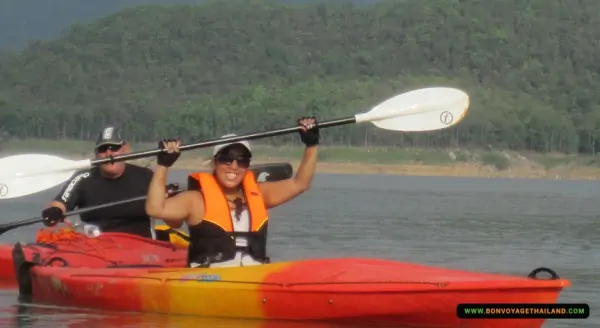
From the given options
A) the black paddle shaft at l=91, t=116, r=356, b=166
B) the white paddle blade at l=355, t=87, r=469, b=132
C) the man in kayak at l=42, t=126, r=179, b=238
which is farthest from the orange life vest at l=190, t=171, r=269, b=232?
the man in kayak at l=42, t=126, r=179, b=238

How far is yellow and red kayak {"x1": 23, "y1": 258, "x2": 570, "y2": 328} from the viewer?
12195mm

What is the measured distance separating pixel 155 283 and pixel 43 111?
158546 millimetres

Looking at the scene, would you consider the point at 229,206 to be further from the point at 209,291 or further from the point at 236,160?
the point at 209,291

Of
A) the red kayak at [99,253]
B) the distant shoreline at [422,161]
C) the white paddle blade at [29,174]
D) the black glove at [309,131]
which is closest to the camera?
the black glove at [309,131]

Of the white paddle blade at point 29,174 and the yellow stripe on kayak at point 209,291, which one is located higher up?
the white paddle blade at point 29,174

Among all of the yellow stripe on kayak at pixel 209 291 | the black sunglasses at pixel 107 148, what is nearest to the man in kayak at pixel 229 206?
the yellow stripe on kayak at pixel 209 291

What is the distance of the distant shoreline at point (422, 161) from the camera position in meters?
134

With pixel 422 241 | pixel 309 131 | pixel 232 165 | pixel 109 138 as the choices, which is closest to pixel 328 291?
pixel 232 165

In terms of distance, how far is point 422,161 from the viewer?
138125 millimetres

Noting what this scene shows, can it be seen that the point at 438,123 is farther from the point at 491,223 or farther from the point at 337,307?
the point at 491,223

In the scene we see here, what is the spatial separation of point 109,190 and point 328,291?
4.29 m

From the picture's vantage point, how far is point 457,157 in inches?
5645

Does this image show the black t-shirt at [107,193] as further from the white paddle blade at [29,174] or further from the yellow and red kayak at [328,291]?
the yellow and red kayak at [328,291]

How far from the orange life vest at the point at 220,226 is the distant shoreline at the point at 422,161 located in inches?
4421
